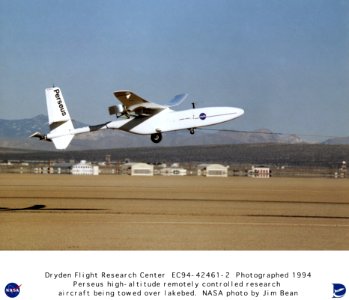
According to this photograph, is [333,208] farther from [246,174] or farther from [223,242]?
[246,174]

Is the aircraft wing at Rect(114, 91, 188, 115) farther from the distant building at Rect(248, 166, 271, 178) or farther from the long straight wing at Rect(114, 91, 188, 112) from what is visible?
the distant building at Rect(248, 166, 271, 178)

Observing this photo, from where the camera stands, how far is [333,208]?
A: 46.3 metres

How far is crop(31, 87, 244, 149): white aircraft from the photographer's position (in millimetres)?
35094
